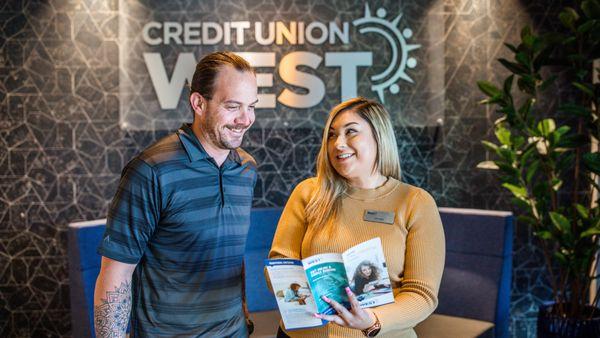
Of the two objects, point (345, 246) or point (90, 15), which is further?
point (90, 15)

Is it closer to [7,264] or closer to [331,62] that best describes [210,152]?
[331,62]

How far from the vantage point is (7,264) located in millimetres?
3949

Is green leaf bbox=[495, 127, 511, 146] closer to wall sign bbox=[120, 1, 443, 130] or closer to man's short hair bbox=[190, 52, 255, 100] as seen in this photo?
wall sign bbox=[120, 1, 443, 130]

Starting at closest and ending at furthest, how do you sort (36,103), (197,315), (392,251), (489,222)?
1. (197,315)
2. (392,251)
3. (489,222)
4. (36,103)

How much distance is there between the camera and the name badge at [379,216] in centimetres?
208

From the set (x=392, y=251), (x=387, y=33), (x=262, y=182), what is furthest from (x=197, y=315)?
(x=387, y=33)

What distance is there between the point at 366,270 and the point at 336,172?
56cm

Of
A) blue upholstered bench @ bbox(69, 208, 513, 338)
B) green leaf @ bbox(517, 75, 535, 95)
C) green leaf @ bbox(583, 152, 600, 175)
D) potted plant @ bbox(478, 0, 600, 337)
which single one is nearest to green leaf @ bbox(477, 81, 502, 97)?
potted plant @ bbox(478, 0, 600, 337)

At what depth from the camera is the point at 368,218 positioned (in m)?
2.12

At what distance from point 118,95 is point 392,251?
Result: 8.55 ft

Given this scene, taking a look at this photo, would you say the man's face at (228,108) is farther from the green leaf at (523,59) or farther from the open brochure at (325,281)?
the green leaf at (523,59)

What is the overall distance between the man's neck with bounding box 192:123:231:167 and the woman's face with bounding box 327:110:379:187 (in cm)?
49

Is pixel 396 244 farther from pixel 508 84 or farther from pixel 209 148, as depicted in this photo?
pixel 508 84

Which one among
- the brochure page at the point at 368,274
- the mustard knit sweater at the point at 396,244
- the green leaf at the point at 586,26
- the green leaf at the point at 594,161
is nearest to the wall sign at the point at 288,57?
the green leaf at the point at 586,26
